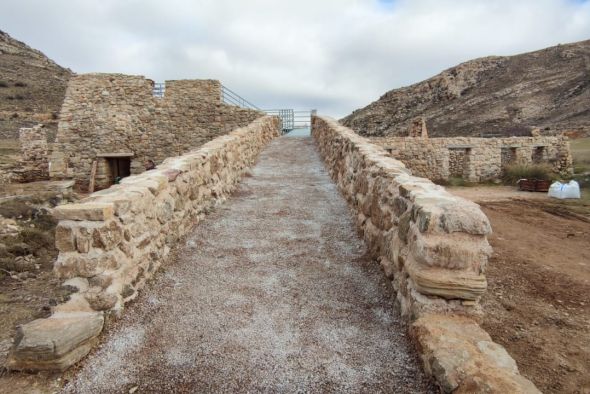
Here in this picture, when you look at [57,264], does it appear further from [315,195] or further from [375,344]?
[315,195]

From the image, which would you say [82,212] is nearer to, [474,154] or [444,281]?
[444,281]

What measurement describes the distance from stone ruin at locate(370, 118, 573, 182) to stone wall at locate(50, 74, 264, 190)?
709cm

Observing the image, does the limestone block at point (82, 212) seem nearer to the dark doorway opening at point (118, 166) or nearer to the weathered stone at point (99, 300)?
the weathered stone at point (99, 300)

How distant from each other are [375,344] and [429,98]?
34804 millimetres

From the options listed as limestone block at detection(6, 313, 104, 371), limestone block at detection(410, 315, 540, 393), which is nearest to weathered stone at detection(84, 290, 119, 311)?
limestone block at detection(6, 313, 104, 371)

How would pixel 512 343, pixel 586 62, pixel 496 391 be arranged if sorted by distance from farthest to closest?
pixel 586 62
pixel 512 343
pixel 496 391

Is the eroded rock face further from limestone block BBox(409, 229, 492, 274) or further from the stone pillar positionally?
the stone pillar

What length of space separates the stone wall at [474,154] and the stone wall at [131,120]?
7.02 m

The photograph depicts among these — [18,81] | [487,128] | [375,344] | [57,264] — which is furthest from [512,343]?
[18,81]

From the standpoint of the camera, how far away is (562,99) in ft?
92.7

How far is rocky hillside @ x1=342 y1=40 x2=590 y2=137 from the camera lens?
1038 inches

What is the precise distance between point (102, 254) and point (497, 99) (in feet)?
112

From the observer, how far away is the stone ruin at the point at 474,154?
1734 cm

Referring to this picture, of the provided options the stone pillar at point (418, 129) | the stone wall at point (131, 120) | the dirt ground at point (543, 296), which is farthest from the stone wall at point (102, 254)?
the stone pillar at point (418, 129)
